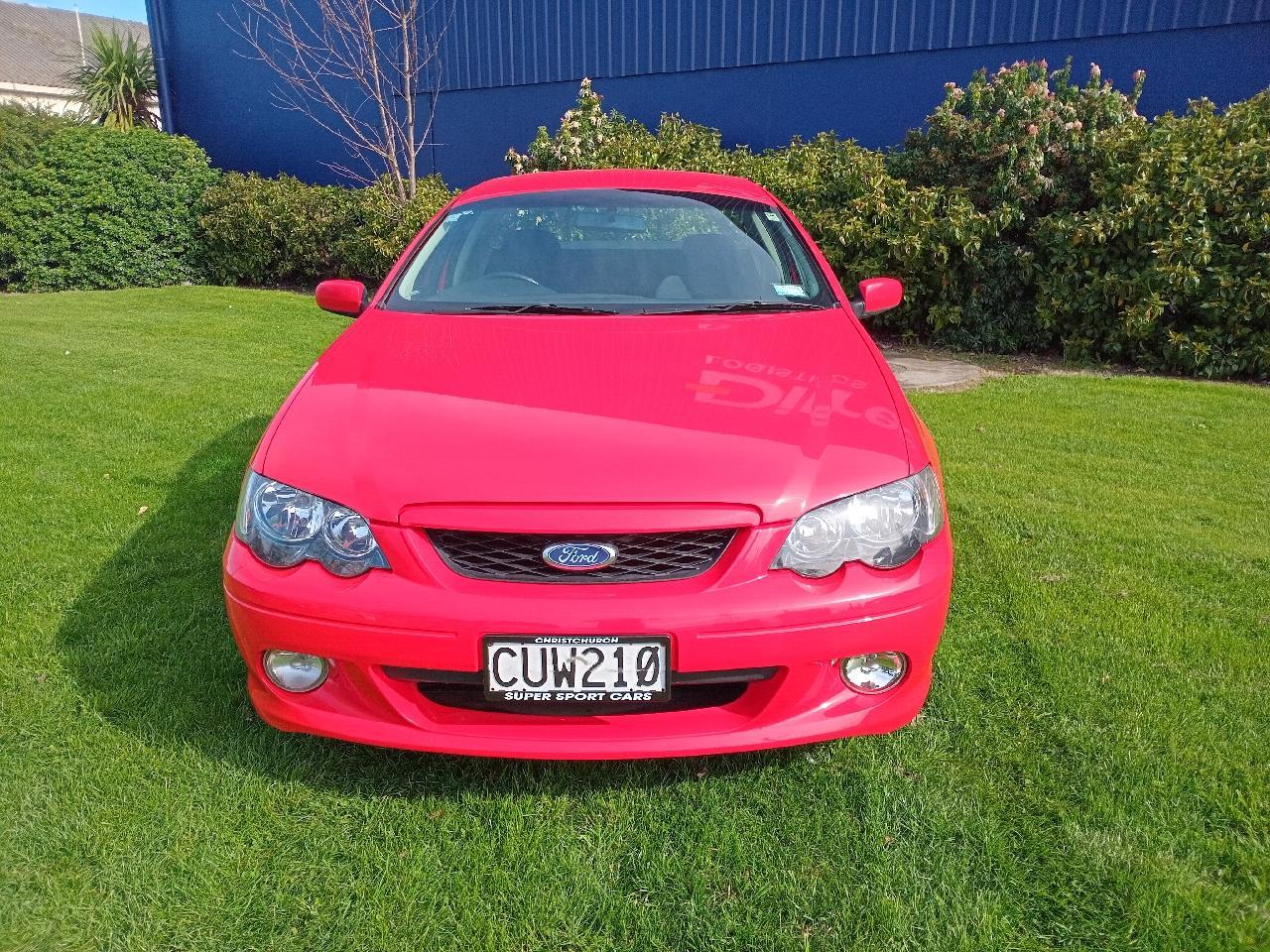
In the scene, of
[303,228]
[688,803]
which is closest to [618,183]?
[688,803]

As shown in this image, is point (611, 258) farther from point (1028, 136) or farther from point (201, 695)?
point (1028, 136)

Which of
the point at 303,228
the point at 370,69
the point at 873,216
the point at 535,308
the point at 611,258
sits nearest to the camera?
the point at 535,308

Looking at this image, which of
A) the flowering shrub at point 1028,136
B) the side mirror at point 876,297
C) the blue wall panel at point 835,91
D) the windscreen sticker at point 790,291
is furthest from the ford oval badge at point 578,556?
the blue wall panel at point 835,91

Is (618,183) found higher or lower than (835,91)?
lower

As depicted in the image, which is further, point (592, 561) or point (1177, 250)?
point (1177, 250)

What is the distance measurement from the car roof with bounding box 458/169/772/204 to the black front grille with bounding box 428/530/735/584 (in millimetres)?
1974

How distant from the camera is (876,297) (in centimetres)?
343

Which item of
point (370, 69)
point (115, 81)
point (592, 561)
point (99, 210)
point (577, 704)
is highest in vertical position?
point (370, 69)

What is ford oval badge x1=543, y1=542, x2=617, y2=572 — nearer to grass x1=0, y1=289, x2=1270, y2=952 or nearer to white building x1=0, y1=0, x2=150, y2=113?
grass x1=0, y1=289, x2=1270, y2=952

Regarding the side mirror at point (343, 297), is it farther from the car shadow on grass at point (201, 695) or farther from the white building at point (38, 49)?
the white building at point (38, 49)

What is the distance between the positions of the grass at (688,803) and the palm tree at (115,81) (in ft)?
51.4

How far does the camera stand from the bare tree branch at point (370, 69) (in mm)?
11125

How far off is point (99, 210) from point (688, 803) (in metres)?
11.8

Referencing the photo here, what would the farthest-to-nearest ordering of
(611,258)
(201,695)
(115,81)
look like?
(115,81)
(611,258)
(201,695)
